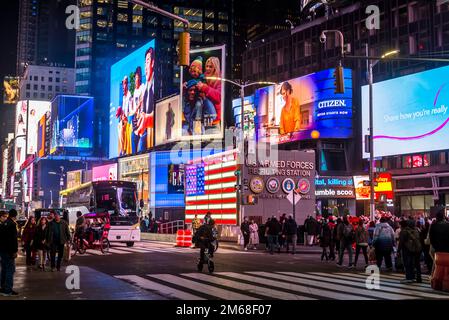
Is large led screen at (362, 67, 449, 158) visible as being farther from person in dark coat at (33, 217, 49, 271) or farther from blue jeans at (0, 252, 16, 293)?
blue jeans at (0, 252, 16, 293)

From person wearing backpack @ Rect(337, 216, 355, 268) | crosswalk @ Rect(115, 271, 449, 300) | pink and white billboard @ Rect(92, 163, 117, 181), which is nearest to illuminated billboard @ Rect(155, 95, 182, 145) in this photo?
pink and white billboard @ Rect(92, 163, 117, 181)

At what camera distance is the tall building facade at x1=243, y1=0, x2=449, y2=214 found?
59.3m

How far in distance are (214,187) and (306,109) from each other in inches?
1381

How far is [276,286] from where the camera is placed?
14984 millimetres

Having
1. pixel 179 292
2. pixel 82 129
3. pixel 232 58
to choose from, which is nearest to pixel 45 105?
pixel 82 129

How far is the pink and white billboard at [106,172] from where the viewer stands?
102562mm

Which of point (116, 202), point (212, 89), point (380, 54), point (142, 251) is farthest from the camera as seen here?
point (212, 89)

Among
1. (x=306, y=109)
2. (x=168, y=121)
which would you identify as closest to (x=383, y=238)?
(x=306, y=109)

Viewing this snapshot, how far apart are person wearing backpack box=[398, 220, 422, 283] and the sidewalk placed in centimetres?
762

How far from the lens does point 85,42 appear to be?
157125mm

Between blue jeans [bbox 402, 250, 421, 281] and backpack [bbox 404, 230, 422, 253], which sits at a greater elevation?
backpack [bbox 404, 230, 422, 253]

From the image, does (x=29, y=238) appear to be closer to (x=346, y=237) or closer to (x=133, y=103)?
(x=346, y=237)

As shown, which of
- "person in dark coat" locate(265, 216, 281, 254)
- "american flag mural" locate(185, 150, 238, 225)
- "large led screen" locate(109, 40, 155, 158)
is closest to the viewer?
"person in dark coat" locate(265, 216, 281, 254)

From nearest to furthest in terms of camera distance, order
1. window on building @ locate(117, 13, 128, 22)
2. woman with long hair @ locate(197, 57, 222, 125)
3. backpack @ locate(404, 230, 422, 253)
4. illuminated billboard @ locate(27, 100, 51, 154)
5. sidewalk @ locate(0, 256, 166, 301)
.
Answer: sidewalk @ locate(0, 256, 166, 301) < backpack @ locate(404, 230, 422, 253) < woman with long hair @ locate(197, 57, 222, 125) < window on building @ locate(117, 13, 128, 22) < illuminated billboard @ locate(27, 100, 51, 154)
